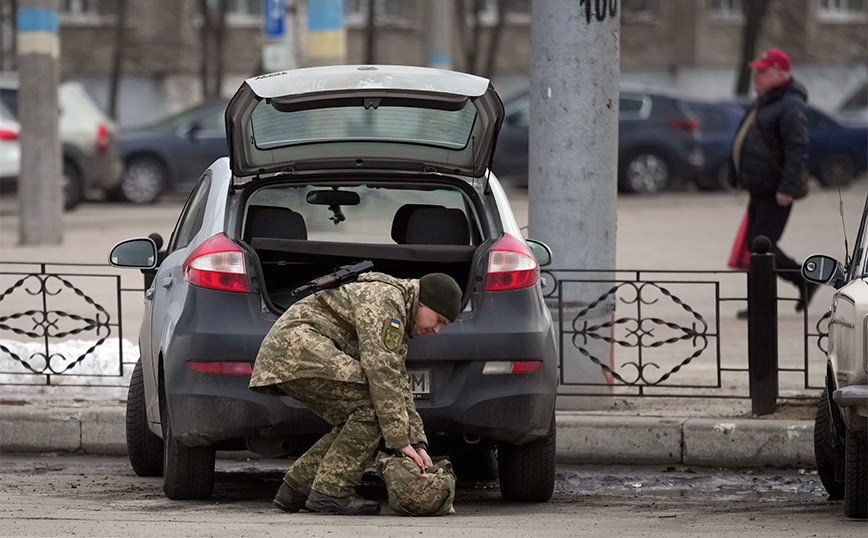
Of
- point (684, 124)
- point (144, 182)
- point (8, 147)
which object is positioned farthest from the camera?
point (684, 124)

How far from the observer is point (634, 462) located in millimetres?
7602

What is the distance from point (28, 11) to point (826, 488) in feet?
38.2

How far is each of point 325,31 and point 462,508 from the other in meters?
7.95

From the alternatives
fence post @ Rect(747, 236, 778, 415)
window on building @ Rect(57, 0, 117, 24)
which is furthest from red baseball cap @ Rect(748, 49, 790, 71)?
window on building @ Rect(57, 0, 117, 24)

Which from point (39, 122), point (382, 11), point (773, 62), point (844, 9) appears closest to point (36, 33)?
point (39, 122)

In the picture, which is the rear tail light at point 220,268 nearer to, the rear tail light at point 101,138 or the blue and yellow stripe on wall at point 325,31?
the blue and yellow stripe on wall at point 325,31

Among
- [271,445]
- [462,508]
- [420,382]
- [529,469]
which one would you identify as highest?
[420,382]

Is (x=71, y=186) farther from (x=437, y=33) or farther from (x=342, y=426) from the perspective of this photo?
(x=342, y=426)

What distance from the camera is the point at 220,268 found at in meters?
5.84

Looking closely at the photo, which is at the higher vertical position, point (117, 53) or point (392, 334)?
point (117, 53)

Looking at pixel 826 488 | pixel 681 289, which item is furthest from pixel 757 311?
pixel 681 289

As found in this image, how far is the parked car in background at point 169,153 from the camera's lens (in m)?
22.8

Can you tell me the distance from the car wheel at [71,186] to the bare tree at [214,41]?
13963 millimetres

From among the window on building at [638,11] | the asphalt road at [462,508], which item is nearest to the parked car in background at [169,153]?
the asphalt road at [462,508]
